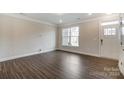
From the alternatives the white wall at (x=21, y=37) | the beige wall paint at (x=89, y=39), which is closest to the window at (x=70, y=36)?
the beige wall paint at (x=89, y=39)

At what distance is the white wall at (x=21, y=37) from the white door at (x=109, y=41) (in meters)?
3.29

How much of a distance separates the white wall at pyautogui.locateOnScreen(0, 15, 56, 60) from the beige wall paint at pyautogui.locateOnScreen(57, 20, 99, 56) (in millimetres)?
1749

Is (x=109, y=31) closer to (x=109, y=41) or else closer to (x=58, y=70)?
(x=109, y=41)

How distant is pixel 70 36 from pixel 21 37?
2987 mm

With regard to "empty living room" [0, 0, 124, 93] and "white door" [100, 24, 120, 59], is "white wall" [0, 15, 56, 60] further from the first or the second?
"white door" [100, 24, 120, 59]

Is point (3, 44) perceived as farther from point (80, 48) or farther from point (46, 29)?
point (80, 48)

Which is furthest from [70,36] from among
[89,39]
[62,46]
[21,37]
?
[21,37]

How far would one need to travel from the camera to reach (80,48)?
5.54m

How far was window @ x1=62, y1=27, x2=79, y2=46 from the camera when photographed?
19.2 feet

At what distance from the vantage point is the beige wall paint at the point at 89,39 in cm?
475
